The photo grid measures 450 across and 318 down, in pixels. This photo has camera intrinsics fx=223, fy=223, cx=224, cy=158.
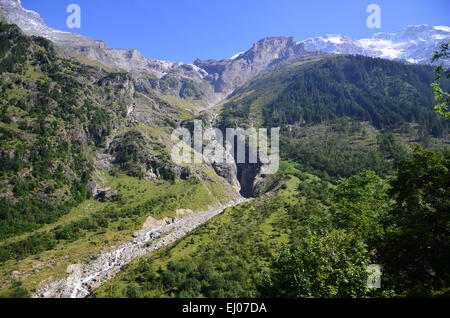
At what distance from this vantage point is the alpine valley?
69.7ft

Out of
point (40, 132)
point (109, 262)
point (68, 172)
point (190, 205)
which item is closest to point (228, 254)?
point (109, 262)

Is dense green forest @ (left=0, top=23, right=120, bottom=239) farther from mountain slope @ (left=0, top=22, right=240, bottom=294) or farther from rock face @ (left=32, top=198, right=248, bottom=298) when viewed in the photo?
rock face @ (left=32, top=198, right=248, bottom=298)

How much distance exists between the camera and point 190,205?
11144 cm

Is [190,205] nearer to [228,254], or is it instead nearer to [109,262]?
[109,262]

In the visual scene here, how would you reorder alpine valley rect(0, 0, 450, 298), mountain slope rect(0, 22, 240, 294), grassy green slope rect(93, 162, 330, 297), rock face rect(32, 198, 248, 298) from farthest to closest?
mountain slope rect(0, 22, 240, 294) < rock face rect(32, 198, 248, 298) < grassy green slope rect(93, 162, 330, 297) < alpine valley rect(0, 0, 450, 298)

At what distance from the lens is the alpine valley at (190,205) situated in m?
21.2

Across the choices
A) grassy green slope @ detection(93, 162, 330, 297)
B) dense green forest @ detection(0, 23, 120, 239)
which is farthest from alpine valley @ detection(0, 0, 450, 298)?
dense green forest @ detection(0, 23, 120, 239)

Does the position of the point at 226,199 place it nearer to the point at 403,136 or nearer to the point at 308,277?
the point at 308,277

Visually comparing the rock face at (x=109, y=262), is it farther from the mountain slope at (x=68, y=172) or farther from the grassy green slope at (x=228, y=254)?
the grassy green slope at (x=228, y=254)

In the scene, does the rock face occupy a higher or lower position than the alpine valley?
lower

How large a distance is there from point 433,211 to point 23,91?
538ft

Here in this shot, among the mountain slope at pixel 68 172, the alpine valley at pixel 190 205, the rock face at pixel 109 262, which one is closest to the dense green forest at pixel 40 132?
the mountain slope at pixel 68 172

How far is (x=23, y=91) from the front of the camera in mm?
118000

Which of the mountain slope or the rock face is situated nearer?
the rock face
